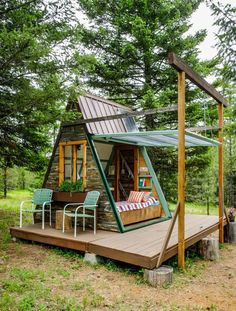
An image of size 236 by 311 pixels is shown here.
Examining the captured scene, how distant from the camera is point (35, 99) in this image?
517 cm

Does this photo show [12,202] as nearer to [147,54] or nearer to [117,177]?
[117,177]

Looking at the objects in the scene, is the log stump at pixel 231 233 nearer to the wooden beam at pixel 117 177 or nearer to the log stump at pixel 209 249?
the log stump at pixel 209 249

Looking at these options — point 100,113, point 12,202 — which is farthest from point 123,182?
point 12,202

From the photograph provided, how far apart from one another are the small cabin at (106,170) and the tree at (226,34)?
2.51 m

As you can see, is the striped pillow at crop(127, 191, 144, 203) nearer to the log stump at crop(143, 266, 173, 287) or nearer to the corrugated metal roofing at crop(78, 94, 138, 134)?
the corrugated metal roofing at crop(78, 94, 138, 134)

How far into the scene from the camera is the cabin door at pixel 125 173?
8.31 m

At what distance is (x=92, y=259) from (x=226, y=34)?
17.6ft

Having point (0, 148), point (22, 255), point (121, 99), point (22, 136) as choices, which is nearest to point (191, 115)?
point (121, 99)

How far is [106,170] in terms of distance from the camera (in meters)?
8.41

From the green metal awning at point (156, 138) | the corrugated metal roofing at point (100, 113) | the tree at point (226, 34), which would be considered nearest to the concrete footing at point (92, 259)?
the green metal awning at point (156, 138)

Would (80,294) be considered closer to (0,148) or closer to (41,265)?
(41,265)

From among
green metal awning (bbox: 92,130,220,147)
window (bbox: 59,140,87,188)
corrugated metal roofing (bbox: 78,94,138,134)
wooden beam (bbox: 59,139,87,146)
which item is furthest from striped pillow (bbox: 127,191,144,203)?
wooden beam (bbox: 59,139,87,146)

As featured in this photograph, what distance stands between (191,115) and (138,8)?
4475 millimetres

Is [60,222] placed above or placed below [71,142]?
below
